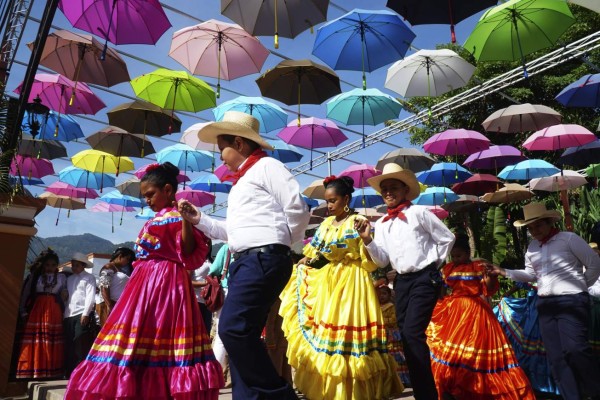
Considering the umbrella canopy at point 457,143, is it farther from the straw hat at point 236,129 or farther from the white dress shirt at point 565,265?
the straw hat at point 236,129

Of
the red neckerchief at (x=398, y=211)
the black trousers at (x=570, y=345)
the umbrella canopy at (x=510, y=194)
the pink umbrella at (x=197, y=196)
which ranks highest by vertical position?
the pink umbrella at (x=197, y=196)

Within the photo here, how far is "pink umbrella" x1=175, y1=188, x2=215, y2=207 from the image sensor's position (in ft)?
41.8

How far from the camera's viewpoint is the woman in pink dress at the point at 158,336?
2.88 meters

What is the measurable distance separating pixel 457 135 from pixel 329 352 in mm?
6916

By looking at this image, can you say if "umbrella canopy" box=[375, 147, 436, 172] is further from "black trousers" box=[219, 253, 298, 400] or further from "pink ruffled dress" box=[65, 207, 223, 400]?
"black trousers" box=[219, 253, 298, 400]

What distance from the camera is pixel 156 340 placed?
2998 millimetres

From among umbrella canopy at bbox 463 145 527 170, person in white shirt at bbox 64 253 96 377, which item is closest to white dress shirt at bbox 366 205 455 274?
person in white shirt at bbox 64 253 96 377

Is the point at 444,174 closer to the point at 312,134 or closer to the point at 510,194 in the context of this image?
the point at 510,194

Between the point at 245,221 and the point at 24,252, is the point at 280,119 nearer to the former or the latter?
the point at 24,252

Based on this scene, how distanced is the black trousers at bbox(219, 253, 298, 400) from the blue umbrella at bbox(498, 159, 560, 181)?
29.1 feet

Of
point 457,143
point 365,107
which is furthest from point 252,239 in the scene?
point 457,143

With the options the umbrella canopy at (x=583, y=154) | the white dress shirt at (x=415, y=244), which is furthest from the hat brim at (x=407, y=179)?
the umbrella canopy at (x=583, y=154)

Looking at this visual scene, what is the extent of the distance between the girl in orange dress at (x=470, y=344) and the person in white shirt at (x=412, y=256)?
3.87ft

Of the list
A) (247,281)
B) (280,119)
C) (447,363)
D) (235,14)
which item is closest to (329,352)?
(447,363)
